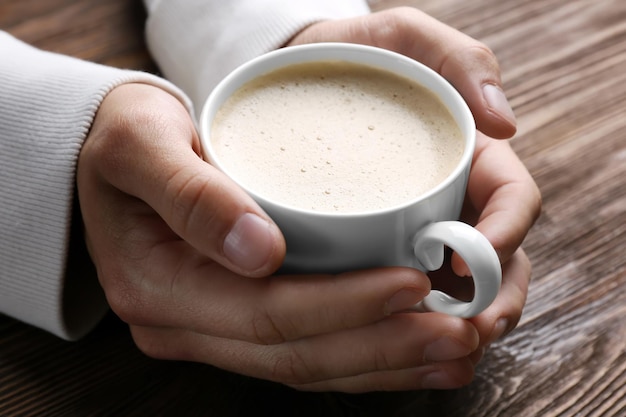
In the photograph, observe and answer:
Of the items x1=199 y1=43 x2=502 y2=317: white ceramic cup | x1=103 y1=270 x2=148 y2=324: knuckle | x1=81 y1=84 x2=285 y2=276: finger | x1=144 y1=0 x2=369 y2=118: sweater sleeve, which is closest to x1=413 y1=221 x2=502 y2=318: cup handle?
x1=199 y1=43 x2=502 y2=317: white ceramic cup

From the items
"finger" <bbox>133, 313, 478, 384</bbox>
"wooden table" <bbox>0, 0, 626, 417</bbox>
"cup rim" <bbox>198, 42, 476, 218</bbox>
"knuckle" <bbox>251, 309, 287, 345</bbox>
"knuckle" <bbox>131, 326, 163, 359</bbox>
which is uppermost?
"cup rim" <bbox>198, 42, 476, 218</bbox>

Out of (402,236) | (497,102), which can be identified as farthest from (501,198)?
(402,236)

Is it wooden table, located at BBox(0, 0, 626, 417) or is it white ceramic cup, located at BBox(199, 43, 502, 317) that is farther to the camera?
wooden table, located at BBox(0, 0, 626, 417)

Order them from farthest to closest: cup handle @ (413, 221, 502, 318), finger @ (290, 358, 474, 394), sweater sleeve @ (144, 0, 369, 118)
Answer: sweater sleeve @ (144, 0, 369, 118)
finger @ (290, 358, 474, 394)
cup handle @ (413, 221, 502, 318)

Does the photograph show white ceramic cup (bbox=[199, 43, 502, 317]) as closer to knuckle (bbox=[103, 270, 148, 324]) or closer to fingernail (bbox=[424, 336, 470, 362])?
fingernail (bbox=[424, 336, 470, 362])

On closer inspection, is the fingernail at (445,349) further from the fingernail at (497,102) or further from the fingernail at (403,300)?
the fingernail at (497,102)

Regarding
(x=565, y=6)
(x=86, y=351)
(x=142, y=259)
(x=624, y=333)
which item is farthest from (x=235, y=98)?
(x=565, y=6)
